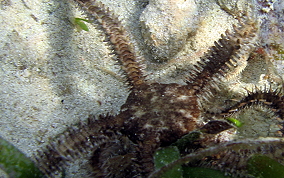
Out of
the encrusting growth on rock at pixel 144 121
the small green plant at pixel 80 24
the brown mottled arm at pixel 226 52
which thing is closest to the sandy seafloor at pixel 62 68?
the small green plant at pixel 80 24

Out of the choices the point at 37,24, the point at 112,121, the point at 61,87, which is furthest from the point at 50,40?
the point at 112,121

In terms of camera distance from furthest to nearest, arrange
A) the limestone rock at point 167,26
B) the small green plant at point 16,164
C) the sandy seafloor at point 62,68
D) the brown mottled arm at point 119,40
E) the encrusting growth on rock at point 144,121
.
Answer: the limestone rock at point 167,26
the sandy seafloor at point 62,68
the brown mottled arm at point 119,40
the small green plant at point 16,164
the encrusting growth on rock at point 144,121

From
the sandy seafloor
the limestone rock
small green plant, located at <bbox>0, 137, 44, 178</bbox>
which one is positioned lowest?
small green plant, located at <bbox>0, 137, 44, 178</bbox>

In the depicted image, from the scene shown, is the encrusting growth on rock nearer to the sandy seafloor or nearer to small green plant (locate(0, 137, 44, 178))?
small green plant (locate(0, 137, 44, 178))

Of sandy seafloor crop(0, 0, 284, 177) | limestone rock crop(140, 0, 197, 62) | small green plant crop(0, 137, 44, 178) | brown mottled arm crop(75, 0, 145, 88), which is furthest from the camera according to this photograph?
limestone rock crop(140, 0, 197, 62)

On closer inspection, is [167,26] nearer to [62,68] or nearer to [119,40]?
[119,40]

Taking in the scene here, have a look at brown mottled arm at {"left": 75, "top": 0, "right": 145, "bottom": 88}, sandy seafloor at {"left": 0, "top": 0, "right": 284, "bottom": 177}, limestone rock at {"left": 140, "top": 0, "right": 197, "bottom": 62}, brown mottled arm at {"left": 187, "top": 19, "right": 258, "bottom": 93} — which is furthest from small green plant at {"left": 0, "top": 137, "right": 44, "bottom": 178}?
limestone rock at {"left": 140, "top": 0, "right": 197, "bottom": 62}

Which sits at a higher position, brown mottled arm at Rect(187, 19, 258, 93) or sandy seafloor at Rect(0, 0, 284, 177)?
brown mottled arm at Rect(187, 19, 258, 93)

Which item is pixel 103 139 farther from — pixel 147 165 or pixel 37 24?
pixel 37 24

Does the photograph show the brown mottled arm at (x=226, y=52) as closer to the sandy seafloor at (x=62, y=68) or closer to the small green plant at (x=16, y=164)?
the sandy seafloor at (x=62, y=68)
